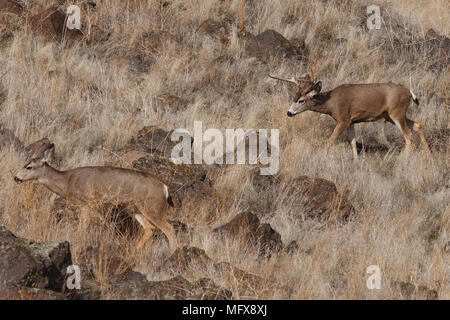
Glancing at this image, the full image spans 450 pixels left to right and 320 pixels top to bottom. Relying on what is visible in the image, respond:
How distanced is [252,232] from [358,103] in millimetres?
5105

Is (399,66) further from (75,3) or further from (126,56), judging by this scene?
(75,3)

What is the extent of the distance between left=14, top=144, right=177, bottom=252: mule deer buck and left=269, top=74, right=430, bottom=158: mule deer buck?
4.90 meters

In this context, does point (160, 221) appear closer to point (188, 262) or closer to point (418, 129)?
point (188, 262)

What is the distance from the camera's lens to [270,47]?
47.0 ft

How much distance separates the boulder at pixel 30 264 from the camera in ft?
17.4

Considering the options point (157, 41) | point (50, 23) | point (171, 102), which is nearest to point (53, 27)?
point (50, 23)

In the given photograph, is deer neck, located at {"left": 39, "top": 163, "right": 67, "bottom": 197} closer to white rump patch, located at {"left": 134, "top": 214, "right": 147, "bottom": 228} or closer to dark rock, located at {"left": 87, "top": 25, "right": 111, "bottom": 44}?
white rump patch, located at {"left": 134, "top": 214, "right": 147, "bottom": 228}

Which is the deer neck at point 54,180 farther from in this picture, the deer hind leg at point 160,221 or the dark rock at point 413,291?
the dark rock at point 413,291

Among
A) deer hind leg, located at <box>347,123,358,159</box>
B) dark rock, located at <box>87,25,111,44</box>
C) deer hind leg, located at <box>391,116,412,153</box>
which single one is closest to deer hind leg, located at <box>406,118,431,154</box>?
deer hind leg, located at <box>391,116,412,153</box>

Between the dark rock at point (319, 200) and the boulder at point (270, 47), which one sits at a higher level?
the boulder at point (270, 47)

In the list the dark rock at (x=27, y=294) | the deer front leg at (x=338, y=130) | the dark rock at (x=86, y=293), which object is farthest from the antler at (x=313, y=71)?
the dark rock at (x=27, y=294)

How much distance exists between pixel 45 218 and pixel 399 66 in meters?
9.13

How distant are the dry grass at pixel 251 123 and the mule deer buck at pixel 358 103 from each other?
34cm

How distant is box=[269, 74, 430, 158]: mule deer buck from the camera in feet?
39.1
